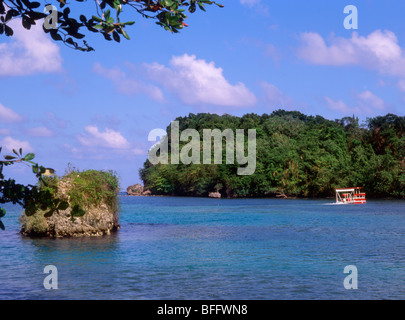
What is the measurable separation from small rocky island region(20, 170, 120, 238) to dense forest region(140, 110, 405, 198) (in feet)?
198

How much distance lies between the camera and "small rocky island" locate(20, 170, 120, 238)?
80.3 feet

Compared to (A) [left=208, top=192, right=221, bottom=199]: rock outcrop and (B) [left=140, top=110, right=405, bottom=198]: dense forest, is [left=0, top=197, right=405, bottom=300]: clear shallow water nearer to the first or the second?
(B) [left=140, top=110, right=405, bottom=198]: dense forest

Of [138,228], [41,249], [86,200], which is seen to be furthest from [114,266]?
[138,228]

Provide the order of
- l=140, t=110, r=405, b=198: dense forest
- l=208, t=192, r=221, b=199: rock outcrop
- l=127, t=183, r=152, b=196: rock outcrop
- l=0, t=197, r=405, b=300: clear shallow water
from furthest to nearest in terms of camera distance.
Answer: l=127, t=183, r=152, b=196: rock outcrop < l=208, t=192, r=221, b=199: rock outcrop < l=140, t=110, r=405, b=198: dense forest < l=0, t=197, r=405, b=300: clear shallow water

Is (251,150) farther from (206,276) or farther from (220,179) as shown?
(206,276)

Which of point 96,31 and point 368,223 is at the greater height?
point 96,31

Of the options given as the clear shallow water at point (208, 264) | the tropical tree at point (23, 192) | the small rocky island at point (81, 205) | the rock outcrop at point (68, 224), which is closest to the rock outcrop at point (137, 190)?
the clear shallow water at point (208, 264)

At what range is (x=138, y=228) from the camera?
33.2 meters

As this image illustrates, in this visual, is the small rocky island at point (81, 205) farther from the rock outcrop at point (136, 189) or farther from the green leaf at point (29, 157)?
the rock outcrop at point (136, 189)

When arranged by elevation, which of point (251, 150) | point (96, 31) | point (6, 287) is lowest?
point (6, 287)

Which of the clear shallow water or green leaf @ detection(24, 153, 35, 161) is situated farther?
the clear shallow water

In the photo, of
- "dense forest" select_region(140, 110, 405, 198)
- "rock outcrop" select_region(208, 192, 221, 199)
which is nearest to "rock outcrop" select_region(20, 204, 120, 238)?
"dense forest" select_region(140, 110, 405, 198)
